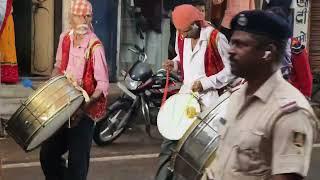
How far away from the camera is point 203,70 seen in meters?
5.50

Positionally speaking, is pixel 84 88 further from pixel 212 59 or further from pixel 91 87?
pixel 212 59

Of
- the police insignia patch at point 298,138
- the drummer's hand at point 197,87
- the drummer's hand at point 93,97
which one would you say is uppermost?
the police insignia patch at point 298,138

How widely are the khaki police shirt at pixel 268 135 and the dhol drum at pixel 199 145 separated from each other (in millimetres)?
1571

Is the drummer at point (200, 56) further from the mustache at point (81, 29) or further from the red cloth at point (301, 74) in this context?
the red cloth at point (301, 74)

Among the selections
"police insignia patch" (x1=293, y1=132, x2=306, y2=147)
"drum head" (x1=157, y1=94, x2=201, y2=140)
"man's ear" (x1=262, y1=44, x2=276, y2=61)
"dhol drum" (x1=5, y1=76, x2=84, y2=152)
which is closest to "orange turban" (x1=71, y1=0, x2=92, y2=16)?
"dhol drum" (x1=5, y1=76, x2=84, y2=152)

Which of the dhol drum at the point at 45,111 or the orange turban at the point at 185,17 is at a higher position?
the orange turban at the point at 185,17

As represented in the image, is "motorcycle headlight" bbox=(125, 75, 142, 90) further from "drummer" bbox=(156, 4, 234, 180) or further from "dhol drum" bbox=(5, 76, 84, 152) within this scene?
"dhol drum" bbox=(5, 76, 84, 152)

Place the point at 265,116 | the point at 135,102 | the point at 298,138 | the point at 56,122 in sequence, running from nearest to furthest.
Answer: the point at 298,138, the point at 265,116, the point at 56,122, the point at 135,102

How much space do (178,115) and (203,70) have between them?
42 cm

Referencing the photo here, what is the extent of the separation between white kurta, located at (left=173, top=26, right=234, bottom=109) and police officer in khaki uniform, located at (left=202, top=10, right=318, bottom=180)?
2638 mm

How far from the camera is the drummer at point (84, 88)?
17.2ft

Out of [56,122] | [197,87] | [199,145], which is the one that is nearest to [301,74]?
[197,87]

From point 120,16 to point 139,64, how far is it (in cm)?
231

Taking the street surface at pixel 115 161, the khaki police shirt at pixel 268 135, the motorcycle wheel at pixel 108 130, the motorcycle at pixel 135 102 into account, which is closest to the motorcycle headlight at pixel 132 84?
the motorcycle at pixel 135 102
